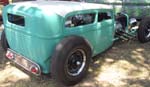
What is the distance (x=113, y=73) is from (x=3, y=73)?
1.95m

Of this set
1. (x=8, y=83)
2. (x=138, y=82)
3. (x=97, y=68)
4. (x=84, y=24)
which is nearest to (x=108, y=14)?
(x=84, y=24)

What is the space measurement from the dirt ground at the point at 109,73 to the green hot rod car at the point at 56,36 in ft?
0.94

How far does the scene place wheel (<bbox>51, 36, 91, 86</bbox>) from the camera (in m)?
3.61

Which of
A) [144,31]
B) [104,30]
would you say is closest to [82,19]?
[104,30]

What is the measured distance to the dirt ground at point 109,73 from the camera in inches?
161

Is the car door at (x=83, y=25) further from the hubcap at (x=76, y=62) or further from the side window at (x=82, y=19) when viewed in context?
the hubcap at (x=76, y=62)

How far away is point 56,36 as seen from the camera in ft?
12.2

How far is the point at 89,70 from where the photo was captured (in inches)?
177

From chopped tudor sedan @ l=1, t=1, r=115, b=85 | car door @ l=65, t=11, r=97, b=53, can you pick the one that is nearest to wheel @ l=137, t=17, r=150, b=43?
chopped tudor sedan @ l=1, t=1, r=115, b=85

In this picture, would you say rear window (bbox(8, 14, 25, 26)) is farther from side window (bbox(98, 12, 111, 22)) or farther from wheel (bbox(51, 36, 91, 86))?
side window (bbox(98, 12, 111, 22))

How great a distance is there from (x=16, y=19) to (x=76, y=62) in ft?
4.18

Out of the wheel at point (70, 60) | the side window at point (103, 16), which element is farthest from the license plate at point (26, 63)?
the side window at point (103, 16)

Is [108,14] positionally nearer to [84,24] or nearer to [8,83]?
[84,24]

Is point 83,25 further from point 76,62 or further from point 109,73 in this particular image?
point 109,73
